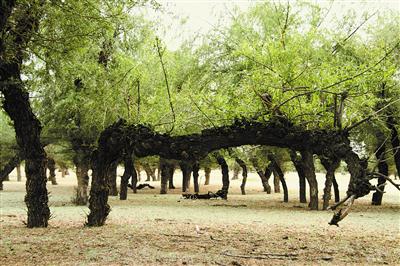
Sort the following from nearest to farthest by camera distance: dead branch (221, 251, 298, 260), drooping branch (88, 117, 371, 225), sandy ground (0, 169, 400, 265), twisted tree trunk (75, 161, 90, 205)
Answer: sandy ground (0, 169, 400, 265), dead branch (221, 251, 298, 260), drooping branch (88, 117, 371, 225), twisted tree trunk (75, 161, 90, 205)

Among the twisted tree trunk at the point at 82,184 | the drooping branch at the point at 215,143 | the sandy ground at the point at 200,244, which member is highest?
the drooping branch at the point at 215,143

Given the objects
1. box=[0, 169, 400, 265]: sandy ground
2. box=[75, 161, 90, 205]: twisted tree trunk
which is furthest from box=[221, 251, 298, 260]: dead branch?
box=[75, 161, 90, 205]: twisted tree trunk

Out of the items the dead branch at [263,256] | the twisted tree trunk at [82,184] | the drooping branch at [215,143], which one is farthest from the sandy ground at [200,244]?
the twisted tree trunk at [82,184]

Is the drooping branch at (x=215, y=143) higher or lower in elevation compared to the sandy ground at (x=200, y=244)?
higher

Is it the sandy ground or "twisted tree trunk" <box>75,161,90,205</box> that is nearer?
the sandy ground

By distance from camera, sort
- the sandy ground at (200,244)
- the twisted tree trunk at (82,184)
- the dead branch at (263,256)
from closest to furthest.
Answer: the sandy ground at (200,244) → the dead branch at (263,256) → the twisted tree trunk at (82,184)

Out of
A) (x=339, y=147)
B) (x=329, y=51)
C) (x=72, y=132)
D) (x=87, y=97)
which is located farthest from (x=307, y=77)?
(x=72, y=132)

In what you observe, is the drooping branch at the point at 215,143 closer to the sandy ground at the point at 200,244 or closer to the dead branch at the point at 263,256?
the sandy ground at the point at 200,244

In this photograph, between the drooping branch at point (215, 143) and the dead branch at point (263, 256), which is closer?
the dead branch at point (263, 256)

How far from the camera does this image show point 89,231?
11062mm

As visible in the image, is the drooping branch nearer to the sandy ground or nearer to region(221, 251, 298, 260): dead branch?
the sandy ground

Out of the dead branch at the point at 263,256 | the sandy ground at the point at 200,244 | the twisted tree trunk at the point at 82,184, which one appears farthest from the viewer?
the twisted tree trunk at the point at 82,184

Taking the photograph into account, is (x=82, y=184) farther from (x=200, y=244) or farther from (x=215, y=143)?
(x=200, y=244)

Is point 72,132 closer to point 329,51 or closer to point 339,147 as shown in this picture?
point 329,51
